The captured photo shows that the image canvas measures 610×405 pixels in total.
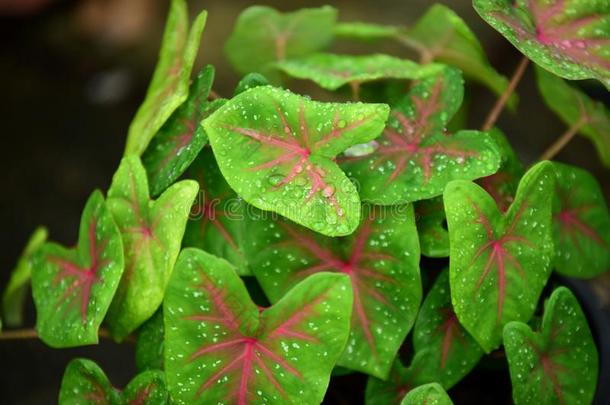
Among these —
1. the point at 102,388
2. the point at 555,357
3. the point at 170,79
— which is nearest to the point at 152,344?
the point at 102,388

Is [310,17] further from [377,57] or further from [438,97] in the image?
[438,97]

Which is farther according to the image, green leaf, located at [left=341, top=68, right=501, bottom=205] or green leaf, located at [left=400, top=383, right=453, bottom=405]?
green leaf, located at [left=341, top=68, right=501, bottom=205]

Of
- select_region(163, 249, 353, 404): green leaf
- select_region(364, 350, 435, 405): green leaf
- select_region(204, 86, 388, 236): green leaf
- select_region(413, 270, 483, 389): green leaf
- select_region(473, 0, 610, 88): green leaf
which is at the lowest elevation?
select_region(364, 350, 435, 405): green leaf

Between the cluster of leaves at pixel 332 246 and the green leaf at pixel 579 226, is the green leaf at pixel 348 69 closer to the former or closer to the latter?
the cluster of leaves at pixel 332 246

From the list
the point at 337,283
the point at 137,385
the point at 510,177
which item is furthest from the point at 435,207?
the point at 137,385

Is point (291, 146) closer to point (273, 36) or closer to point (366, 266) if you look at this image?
point (366, 266)

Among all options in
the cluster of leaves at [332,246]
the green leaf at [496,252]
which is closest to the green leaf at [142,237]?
the cluster of leaves at [332,246]

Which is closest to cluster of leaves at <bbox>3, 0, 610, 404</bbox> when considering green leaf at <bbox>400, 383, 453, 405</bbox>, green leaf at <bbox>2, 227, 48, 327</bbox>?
green leaf at <bbox>400, 383, 453, 405</bbox>

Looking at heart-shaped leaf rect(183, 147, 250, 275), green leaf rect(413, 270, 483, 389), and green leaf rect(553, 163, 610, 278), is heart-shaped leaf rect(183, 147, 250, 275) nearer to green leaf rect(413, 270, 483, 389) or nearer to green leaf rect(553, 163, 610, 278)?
green leaf rect(413, 270, 483, 389)
